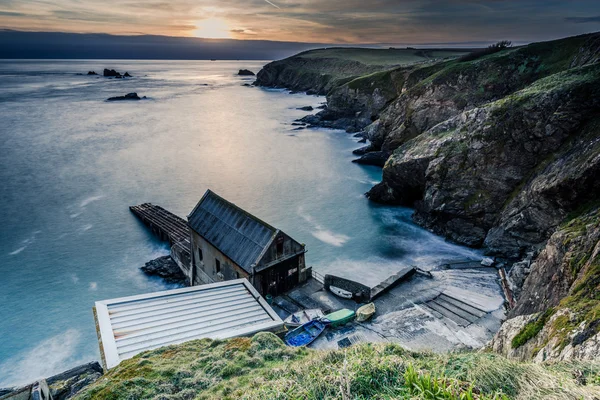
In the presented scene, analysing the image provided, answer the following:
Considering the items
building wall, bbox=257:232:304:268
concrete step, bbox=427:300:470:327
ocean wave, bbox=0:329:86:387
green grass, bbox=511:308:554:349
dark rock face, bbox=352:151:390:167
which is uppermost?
green grass, bbox=511:308:554:349

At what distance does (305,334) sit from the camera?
1944 cm

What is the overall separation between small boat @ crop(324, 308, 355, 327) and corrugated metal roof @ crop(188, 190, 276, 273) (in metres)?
5.57

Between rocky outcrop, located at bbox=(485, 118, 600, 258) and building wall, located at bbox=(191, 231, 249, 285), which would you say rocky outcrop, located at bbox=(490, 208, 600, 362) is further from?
building wall, located at bbox=(191, 231, 249, 285)

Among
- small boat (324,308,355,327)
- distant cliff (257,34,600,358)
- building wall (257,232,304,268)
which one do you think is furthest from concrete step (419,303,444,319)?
building wall (257,232,304,268)

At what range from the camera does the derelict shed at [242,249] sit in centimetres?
2264

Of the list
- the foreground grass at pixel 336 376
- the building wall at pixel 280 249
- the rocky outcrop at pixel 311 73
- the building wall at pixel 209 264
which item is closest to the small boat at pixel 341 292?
the building wall at pixel 280 249

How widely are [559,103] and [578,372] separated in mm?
32890

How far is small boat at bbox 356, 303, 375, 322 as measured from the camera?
71.7ft

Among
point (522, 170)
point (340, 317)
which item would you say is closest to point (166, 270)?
point (340, 317)

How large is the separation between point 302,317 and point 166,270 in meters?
16.3

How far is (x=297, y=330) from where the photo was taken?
19.4 meters

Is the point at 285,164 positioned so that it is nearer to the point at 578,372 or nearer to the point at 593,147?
the point at 593,147

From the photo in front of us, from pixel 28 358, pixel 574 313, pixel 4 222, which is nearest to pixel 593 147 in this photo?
pixel 574 313

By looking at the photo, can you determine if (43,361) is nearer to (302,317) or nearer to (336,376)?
(302,317)
